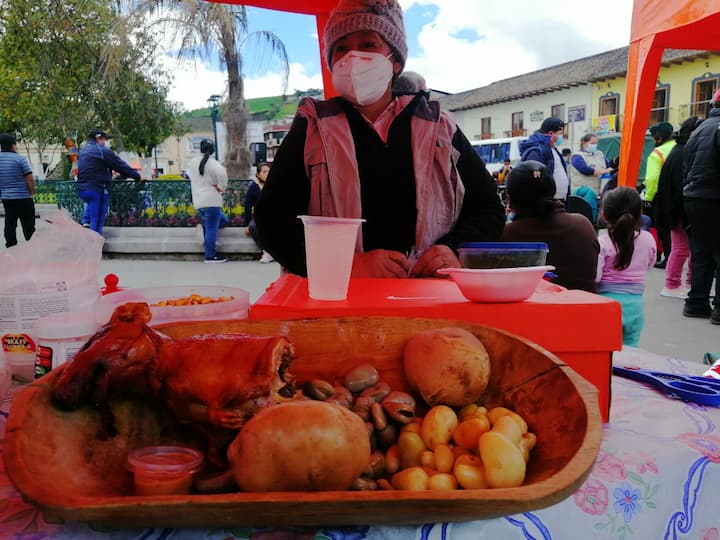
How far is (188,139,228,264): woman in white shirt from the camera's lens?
27.5 ft

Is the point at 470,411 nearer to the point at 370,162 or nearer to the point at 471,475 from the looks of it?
the point at 471,475

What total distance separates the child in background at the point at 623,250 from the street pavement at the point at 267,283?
833mm

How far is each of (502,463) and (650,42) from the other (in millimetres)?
5604

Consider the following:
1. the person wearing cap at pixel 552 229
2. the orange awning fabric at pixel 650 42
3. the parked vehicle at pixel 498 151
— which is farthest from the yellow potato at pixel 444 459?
the parked vehicle at pixel 498 151

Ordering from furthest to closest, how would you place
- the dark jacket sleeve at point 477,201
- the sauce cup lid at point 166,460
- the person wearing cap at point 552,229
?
the person wearing cap at point 552,229 → the dark jacket sleeve at point 477,201 → the sauce cup lid at point 166,460

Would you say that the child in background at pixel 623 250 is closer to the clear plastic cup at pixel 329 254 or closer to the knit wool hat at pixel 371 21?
the knit wool hat at pixel 371 21

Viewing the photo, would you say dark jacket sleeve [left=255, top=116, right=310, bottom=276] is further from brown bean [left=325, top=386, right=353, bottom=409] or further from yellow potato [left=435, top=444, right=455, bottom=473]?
yellow potato [left=435, top=444, right=455, bottom=473]

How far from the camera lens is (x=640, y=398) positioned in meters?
1.20

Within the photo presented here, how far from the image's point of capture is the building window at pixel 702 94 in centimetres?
2253

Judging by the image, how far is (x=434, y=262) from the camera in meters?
1.54

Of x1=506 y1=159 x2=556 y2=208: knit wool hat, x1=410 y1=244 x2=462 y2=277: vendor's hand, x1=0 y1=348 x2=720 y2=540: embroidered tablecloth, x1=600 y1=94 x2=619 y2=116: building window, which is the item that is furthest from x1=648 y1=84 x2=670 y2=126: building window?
x1=0 y1=348 x2=720 y2=540: embroidered tablecloth

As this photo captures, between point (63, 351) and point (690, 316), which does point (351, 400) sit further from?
point (690, 316)

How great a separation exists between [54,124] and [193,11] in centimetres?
1172

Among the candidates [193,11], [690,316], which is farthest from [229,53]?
[690,316]
